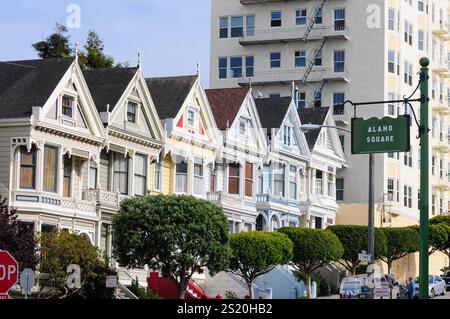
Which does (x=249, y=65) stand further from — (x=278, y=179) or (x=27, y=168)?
(x=27, y=168)

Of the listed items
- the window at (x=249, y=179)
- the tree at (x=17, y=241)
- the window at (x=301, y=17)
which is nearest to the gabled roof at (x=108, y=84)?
the tree at (x=17, y=241)

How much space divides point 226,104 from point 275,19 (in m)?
27.8

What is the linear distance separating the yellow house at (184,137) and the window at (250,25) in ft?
99.4

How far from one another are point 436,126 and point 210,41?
22.4 m

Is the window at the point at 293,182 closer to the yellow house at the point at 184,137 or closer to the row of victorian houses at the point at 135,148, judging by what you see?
the row of victorian houses at the point at 135,148

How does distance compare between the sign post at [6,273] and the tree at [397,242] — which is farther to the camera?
the tree at [397,242]

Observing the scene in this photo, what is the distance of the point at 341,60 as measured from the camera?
86.0m

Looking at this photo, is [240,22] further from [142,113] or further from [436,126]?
[142,113]

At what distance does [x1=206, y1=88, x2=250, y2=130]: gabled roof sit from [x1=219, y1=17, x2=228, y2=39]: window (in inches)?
1012

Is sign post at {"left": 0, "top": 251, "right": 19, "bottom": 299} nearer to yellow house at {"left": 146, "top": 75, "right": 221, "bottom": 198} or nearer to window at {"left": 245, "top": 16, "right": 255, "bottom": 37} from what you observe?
yellow house at {"left": 146, "top": 75, "right": 221, "bottom": 198}

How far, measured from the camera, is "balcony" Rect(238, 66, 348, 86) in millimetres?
85750

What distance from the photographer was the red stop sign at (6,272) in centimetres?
2217

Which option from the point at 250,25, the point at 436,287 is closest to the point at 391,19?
the point at 250,25
